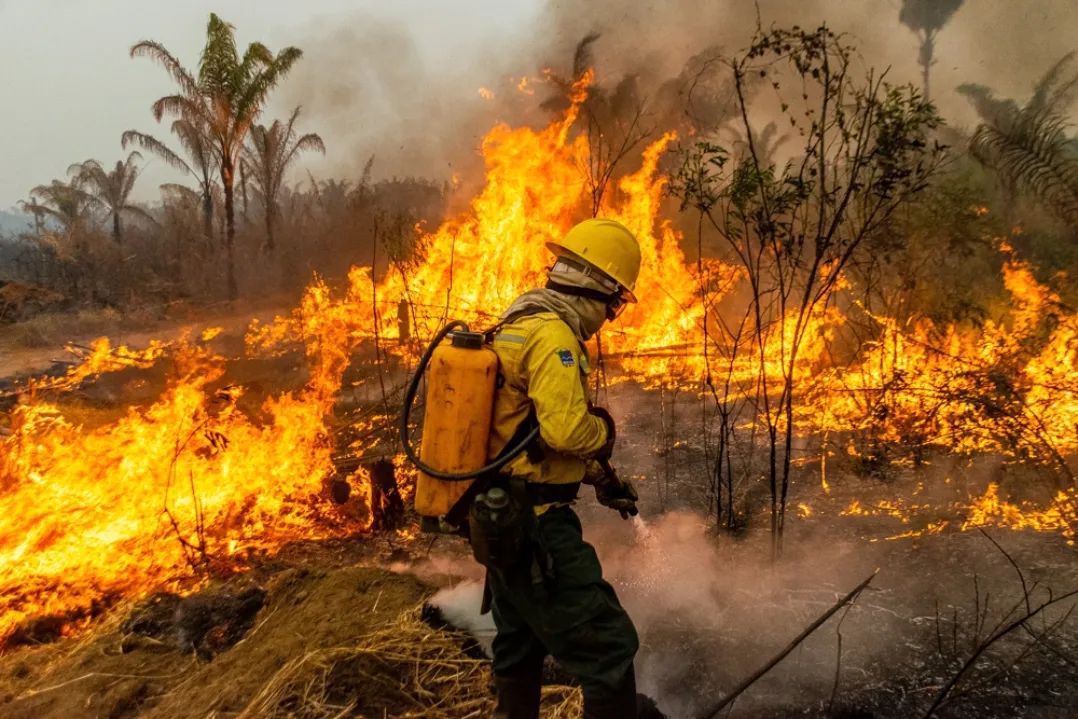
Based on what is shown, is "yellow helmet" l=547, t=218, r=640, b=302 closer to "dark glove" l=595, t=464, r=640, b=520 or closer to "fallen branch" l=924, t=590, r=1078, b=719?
"dark glove" l=595, t=464, r=640, b=520

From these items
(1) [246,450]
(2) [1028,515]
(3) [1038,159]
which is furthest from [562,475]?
(3) [1038,159]

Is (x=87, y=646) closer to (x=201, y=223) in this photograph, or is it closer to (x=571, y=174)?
(x=571, y=174)

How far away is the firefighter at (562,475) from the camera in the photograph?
2.20 metres

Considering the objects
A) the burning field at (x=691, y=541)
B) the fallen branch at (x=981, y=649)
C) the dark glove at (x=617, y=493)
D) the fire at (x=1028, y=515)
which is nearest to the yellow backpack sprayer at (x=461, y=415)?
the dark glove at (x=617, y=493)

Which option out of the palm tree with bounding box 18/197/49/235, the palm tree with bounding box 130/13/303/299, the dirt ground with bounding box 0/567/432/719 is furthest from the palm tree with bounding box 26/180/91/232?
the dirt ground with bounding box 0/567/432/719

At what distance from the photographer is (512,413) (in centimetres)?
235

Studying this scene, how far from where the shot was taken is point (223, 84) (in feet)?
50.6

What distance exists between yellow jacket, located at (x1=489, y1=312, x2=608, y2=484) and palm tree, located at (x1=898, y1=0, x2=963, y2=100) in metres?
18.2

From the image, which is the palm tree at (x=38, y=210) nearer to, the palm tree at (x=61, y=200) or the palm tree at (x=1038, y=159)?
the palm tree at (x=61, y=200)

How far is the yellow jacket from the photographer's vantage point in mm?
2180

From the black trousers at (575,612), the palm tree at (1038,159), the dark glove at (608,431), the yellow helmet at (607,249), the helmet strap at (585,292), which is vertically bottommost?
the black trousers at (575,612)

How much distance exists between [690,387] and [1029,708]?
6605 mm

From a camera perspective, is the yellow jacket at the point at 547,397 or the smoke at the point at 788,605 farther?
the smoke at the point at 788,605

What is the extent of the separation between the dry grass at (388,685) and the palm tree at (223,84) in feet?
54.9
